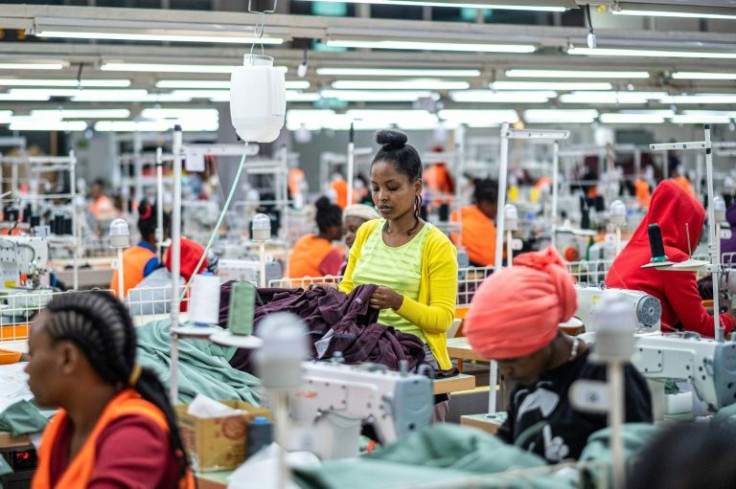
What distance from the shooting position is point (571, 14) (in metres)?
12.9

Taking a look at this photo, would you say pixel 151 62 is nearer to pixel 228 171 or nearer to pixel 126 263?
pixel 126 263

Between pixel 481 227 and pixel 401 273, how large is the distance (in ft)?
16.5

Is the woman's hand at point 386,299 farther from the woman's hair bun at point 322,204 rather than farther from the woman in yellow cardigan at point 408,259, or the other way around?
the woman's hair bun at point 322,204

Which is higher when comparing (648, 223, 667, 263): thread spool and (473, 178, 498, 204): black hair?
(473, 178, 498, 204): black hair

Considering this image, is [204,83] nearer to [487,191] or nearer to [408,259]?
[487,191]

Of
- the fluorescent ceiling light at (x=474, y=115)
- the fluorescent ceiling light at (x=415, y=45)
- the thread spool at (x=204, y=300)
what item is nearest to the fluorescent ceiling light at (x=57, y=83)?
the fluorescent ceiling light at (x=415, y=45)

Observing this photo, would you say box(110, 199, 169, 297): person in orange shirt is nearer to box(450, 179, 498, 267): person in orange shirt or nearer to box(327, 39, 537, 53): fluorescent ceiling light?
box(327, 39, 537, 53): fluorescent ceiling light

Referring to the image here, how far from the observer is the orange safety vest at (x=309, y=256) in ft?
24.8

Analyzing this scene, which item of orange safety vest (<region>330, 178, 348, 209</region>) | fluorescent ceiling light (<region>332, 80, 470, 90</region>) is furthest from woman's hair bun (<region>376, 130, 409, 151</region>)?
orange safety vest (<region>330, 178, 348, 209</region>)

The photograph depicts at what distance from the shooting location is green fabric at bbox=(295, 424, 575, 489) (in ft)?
6.51

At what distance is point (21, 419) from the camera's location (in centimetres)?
346

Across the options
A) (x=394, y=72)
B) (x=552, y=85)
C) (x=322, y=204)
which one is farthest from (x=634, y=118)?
(x=322, y=204)

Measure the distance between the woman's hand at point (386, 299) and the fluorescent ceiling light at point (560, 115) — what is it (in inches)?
378

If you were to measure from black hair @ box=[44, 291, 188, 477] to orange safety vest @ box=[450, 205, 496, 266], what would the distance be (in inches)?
257
